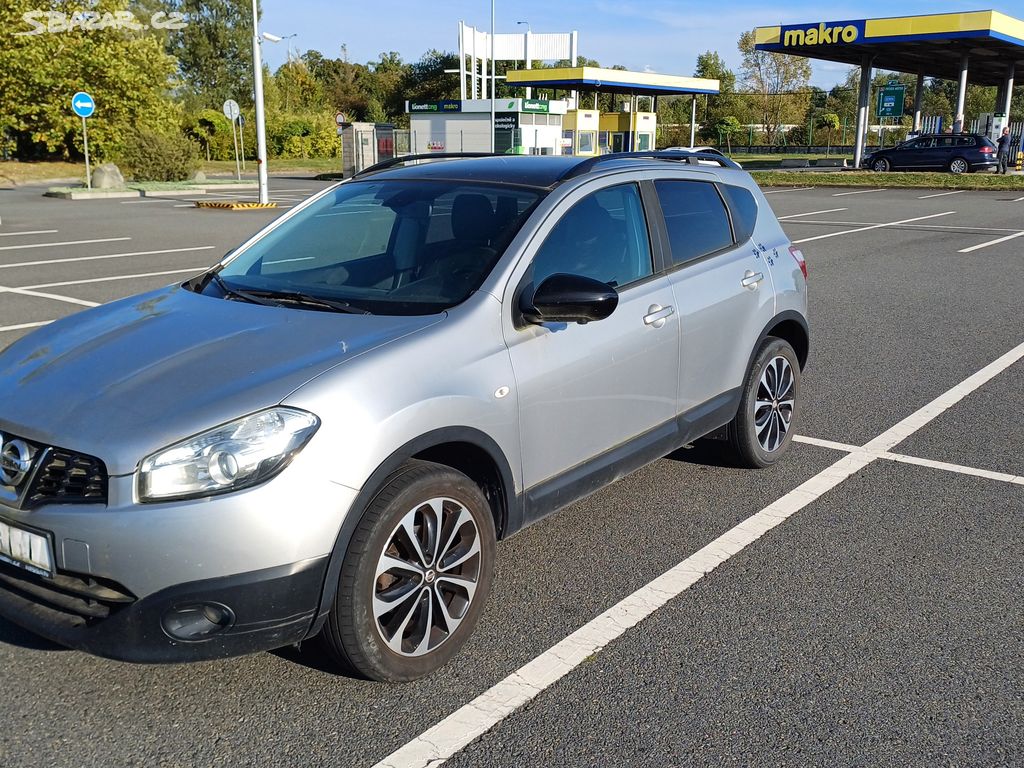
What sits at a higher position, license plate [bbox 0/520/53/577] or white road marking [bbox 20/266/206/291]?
license plate [bbox 0/520/53/577]

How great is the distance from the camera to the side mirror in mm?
3418

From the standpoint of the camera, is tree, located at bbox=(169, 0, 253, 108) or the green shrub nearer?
the green shrub

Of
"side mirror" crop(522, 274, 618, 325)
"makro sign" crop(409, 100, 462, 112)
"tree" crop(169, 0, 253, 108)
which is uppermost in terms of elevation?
"tree" crop(169, 0, 253, 108)

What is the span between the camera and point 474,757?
2.74 metres

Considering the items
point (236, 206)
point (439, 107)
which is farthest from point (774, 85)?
point (236, 206)

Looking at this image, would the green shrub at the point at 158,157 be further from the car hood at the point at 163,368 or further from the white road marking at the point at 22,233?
the car hood at the point at 163,368

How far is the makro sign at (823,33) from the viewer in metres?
39.5

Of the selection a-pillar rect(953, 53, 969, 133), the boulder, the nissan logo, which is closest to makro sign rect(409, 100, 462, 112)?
the boulder

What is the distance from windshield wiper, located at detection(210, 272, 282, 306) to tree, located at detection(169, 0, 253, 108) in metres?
76.2

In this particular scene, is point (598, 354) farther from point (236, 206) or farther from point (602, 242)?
point (236, 206)

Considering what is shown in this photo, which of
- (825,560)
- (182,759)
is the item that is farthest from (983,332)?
(182,759)

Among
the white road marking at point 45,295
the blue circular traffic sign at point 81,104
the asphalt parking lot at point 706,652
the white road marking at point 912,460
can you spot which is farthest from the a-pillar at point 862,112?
the white road marking at point 912,460

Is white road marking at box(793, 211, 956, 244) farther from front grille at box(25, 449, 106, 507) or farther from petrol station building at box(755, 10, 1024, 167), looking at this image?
petrol station building at box(755, 10, 1024, 167)

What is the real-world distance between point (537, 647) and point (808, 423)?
3.33 metres
